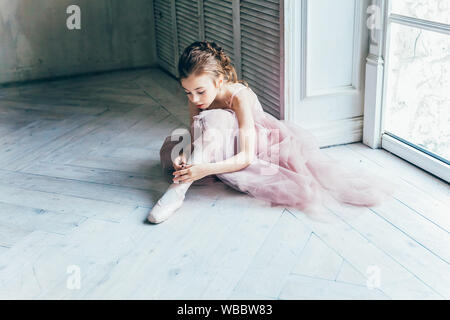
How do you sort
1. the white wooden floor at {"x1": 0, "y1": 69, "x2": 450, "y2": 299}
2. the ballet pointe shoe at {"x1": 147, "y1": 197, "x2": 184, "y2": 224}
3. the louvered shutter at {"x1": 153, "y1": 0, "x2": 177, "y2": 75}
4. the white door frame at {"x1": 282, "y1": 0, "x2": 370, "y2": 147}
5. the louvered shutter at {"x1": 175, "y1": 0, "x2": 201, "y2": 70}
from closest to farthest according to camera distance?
the white wooden floor at {"x1": 0, "y1": 69, "x2": 450, "y2": 299} < the ballet pointe shoe at {"x1": 147, "y1": 197, "x2": 184, "y2": 224} < the white door frame at {"x1": 282, "y1": 0, "x2": 370, "y2": 147} < the louvered shutter at {"x1": 175, "y1": 0, "x2": 201, "y2": 70} < the louvered shutter at {"x1": 153, "y1": 0, "x2": 177, "y2": 75}

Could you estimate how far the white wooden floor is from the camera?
1.50 meters

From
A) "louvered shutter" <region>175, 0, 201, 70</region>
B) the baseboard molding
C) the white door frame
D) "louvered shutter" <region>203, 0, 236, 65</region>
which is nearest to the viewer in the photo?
the white door frame

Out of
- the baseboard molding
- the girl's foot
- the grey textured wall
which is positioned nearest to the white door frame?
the baseboard molding

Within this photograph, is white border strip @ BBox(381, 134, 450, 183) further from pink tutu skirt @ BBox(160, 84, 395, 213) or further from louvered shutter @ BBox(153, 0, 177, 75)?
louvered shutter @ BBox(153, 0, 177, 75)

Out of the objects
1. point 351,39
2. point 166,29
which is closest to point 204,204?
point 351,39

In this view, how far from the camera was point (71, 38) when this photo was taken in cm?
380

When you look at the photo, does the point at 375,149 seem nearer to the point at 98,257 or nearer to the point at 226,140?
the point at 226,140

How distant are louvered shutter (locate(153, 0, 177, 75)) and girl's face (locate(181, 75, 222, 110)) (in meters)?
1.60

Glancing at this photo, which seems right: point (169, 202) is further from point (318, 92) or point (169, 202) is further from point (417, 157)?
point (417, 157)

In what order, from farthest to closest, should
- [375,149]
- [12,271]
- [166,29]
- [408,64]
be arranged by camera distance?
1. [166,29]
2. [375,149]
3. [408,64]
4. [12,271]

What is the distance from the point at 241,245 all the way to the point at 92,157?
103 centimetres

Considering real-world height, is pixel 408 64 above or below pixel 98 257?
above

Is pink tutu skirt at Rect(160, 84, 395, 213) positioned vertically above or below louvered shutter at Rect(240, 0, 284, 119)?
below
